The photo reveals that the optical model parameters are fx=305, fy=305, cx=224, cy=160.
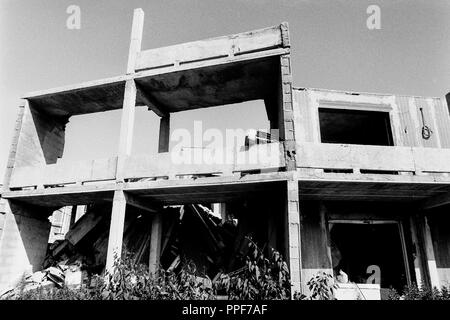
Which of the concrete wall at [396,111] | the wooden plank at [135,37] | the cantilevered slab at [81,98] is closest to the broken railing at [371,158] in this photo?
the concrete wall at [396,111]

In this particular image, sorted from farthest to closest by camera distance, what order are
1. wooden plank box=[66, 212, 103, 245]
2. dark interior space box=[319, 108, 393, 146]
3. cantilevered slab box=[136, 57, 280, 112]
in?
wooden plank box=[66, 212, 103, 245] < dark interior space box=[319, 108, 393, 146] < cantilevered slab box=[136, 57, 280, 112]

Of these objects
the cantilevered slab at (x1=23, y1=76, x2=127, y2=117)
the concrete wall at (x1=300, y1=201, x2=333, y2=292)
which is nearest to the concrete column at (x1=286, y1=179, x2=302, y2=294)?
the concrete wall at (x1=300, y1=201, x2=333, y2=292)

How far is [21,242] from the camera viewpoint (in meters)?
9.55

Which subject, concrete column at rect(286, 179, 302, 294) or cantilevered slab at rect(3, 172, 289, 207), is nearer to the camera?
concrete column at rect(286, 179, 302, 294)

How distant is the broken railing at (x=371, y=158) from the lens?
7312 millimetres

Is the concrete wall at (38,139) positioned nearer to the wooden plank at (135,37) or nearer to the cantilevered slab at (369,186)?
the wooden plank at (135,37)

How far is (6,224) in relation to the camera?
29.9 ft

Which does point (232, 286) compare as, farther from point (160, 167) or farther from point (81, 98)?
point (81, 98)

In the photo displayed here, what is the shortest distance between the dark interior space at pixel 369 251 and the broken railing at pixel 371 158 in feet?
9.43

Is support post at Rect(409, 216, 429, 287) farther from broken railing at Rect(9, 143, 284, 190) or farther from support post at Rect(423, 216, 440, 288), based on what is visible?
broken railing at Rect(9, 143, 284, 190)

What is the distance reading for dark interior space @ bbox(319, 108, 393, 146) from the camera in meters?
9.76

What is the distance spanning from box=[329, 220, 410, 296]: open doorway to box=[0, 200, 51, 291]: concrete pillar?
941 cm

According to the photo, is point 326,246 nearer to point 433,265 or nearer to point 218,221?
point 433,265

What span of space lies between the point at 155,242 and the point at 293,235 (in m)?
4.95
